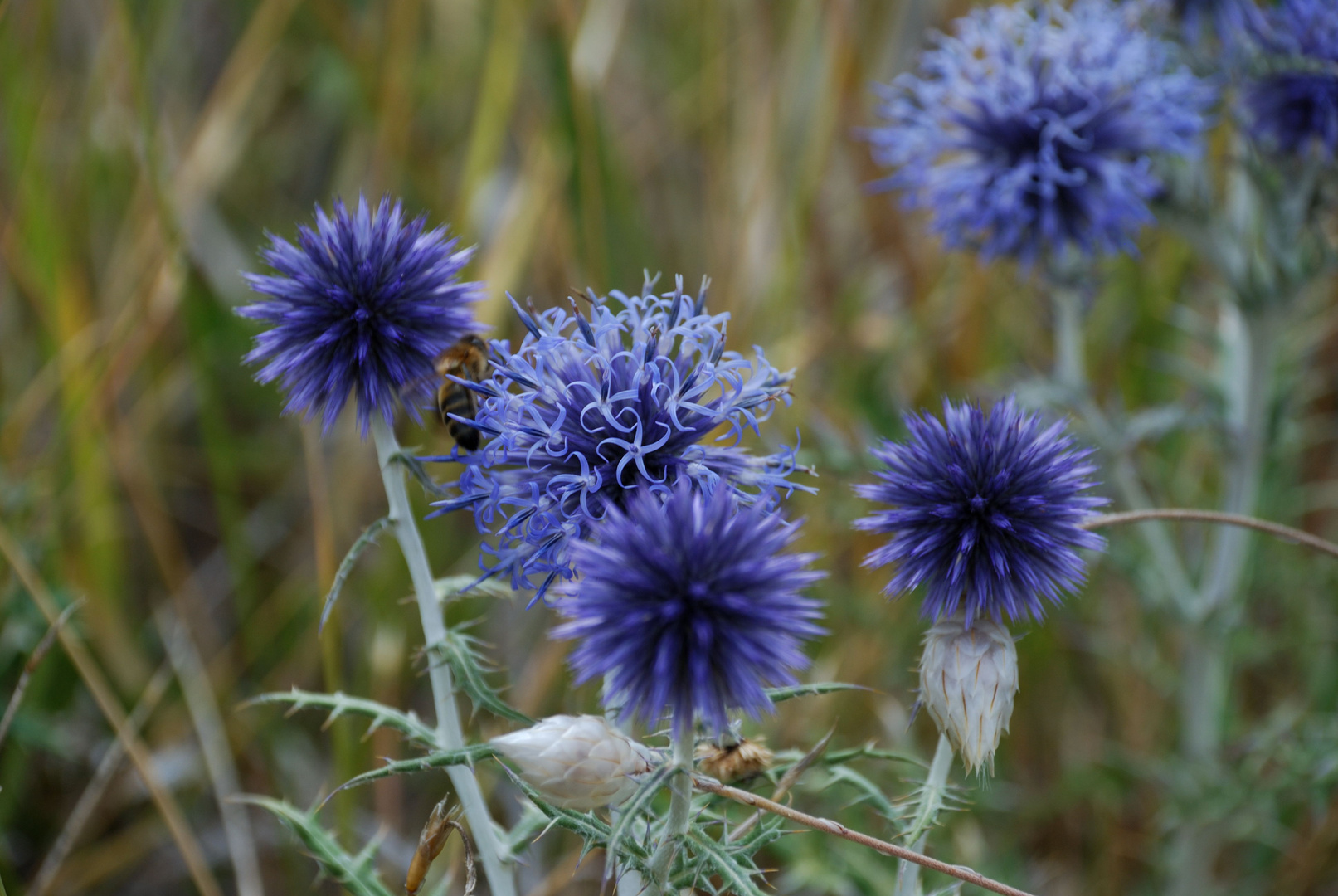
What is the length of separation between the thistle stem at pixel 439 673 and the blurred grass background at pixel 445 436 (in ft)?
3.11

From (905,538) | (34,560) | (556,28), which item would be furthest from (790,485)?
(34,560)

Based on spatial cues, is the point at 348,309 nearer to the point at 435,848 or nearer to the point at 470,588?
the point at 470,588

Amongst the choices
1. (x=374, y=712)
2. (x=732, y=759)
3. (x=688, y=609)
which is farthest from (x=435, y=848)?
(x=688, y=609)

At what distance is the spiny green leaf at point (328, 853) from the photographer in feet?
4.99

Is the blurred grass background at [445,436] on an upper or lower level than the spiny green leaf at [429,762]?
upper

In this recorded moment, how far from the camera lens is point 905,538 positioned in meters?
1.48

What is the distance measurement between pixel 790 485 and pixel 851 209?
3377mm

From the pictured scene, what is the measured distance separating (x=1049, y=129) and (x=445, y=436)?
5.59ft

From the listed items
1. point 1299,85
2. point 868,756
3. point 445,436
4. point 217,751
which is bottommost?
point 217,751

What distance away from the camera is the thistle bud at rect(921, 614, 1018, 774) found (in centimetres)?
132

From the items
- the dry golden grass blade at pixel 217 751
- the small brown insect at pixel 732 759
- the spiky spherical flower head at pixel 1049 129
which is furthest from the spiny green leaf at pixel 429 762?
the spiky spherical flower head at pixel 1049 129

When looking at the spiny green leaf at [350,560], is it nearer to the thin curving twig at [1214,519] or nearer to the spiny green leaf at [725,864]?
the spiny green leaf at [725,864]

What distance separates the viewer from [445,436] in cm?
295

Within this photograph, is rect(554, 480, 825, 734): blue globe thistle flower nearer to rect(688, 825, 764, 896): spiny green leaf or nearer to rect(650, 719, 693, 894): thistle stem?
rect(650, 719, 693, 894): thistle stem
